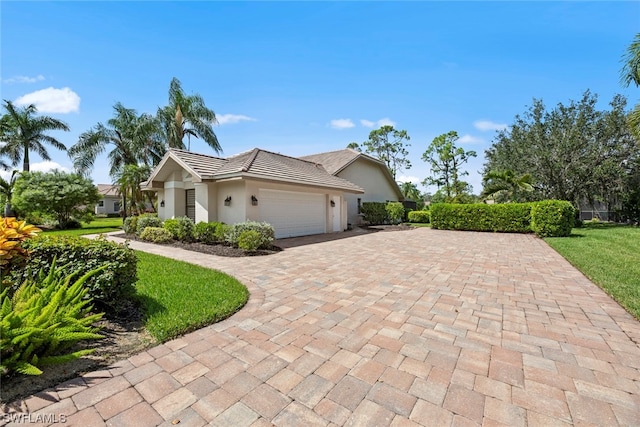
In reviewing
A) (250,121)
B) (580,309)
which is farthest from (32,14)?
(250,121)

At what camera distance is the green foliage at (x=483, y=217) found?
1556 centimetres

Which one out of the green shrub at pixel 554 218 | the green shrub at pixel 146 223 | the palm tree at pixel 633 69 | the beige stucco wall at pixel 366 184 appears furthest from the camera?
the beige stucco wall at pixel 366 184

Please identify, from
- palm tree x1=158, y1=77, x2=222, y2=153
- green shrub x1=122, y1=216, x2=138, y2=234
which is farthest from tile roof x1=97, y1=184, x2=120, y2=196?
green shrub x1=122, y1=216, x2=138, y2=234

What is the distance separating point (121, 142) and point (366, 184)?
22403 millimetres

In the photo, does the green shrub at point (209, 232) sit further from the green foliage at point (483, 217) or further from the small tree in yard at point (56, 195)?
the small tree in yard at point (56, 195)

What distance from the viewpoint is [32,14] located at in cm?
447

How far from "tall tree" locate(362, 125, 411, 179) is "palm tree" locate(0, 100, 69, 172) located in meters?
35.3

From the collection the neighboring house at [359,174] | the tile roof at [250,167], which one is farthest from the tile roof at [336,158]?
the tile roof at [250,167]

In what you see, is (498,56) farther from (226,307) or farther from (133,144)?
(133,144)

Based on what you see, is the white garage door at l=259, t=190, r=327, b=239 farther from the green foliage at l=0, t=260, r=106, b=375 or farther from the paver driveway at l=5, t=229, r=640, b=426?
the green foliage at l=0, t=260, r=106, b=375

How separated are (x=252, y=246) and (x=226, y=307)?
16.8 feet

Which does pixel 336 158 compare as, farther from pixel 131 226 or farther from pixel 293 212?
pixel 131 226

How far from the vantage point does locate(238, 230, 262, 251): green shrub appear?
929 cm

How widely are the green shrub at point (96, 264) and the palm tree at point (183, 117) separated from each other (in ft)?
73.5
